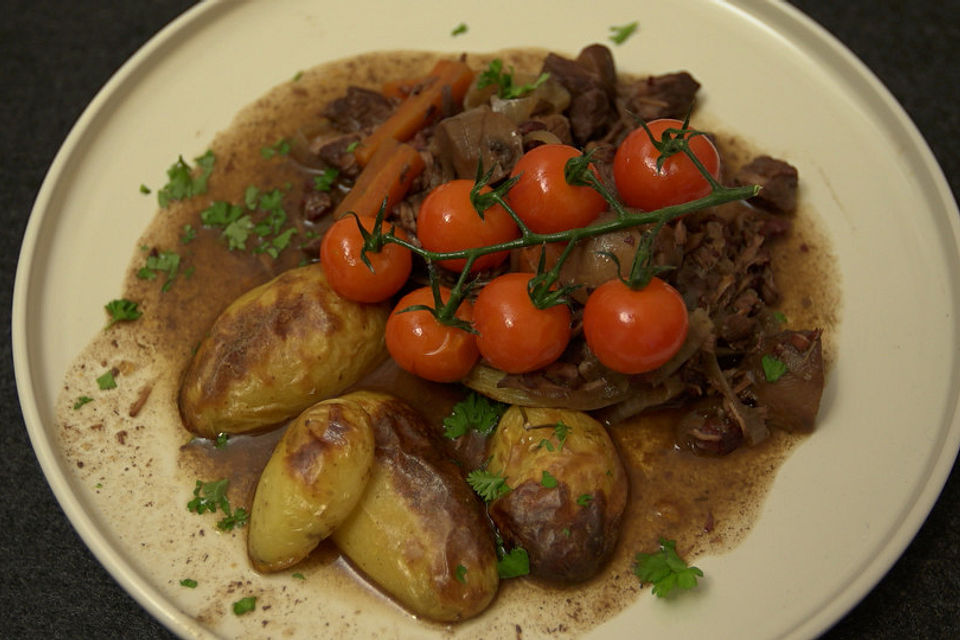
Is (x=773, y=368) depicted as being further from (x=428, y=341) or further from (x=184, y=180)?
(x=184, y=180)

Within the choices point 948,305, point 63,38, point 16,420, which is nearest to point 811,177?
point 948,305

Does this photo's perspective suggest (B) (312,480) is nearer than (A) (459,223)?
Yes

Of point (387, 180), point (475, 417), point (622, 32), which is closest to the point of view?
point (475, 417)

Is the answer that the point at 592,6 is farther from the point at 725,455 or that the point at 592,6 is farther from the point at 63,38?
the point at 63,38

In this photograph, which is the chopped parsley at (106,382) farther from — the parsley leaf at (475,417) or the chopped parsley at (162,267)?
the parsley leaf at (475,417)

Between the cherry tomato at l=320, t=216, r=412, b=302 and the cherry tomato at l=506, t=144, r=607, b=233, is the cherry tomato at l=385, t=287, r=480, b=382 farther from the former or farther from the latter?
the cherry tomato at l=506, t=144, r=607, b=233

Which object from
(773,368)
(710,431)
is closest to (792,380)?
(773,368)
